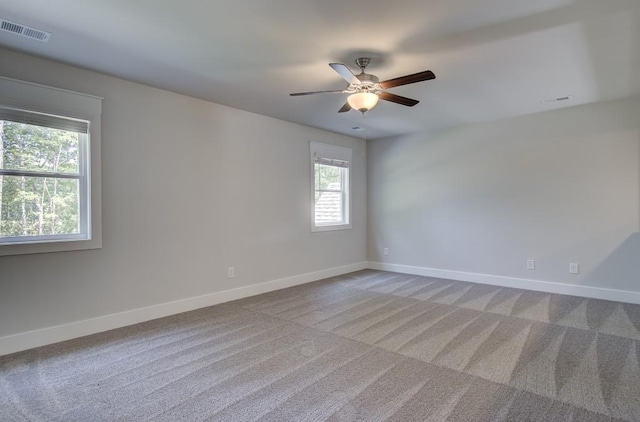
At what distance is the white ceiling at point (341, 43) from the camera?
7.53 feet

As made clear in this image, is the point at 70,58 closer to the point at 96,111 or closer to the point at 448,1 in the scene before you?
the point at 96,111

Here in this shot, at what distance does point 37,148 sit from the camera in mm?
3084

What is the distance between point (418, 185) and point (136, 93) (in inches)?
175

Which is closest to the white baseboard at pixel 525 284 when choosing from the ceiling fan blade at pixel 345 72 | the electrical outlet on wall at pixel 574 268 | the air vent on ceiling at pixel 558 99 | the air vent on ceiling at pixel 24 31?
the electrical outlet on wall at pixel 574 268

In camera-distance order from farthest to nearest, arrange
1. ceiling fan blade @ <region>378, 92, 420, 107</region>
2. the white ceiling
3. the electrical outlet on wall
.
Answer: the electrical outlet on wall
ceiling fan blade @ <region>378, 92, 420, 107</region>
the white ceiling

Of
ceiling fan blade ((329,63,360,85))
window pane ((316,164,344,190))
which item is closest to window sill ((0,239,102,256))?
ceiling fan blade ((329,63,360,85))

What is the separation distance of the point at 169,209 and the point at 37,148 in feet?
4.20

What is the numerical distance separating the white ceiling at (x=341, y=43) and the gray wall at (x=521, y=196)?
0.71 metres

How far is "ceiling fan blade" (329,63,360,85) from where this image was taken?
8.45 feet

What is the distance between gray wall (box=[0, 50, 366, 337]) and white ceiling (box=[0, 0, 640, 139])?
347 millimetres

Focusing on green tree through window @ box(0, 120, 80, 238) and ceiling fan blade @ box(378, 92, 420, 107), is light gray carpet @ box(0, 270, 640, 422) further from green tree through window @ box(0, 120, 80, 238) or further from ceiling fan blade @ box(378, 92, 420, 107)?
ceiling fan blade @ box(378, 92, 420, 107)

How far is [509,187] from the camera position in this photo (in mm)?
5129

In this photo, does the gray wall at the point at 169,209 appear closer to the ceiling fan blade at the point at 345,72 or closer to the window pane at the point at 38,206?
the window pane at the point at 38,206

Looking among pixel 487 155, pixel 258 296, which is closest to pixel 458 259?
pixel 487 155
